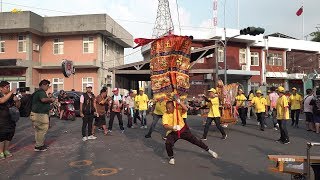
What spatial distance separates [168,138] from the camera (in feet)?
26.7

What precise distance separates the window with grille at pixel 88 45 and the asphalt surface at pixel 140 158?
2034 centimetres

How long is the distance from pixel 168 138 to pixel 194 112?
55.4 feet

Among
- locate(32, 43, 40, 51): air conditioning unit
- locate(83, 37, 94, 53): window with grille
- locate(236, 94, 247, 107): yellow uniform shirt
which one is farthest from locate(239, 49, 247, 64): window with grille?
locate(32, 43, 40, 51): air conditioning unit

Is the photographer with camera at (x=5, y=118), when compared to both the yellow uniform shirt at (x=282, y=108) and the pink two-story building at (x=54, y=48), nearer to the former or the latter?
the yellow uniform shirt at (x=282, y=108)

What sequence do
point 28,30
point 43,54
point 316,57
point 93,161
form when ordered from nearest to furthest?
1. point 93,161
2. point 28,30
3. point 43,54
4. point 316,57

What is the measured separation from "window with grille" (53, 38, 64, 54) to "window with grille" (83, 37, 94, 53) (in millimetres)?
2308

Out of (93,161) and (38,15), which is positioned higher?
(38,15)

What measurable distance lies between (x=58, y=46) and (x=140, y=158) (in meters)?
27.0

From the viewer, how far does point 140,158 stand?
8.67m

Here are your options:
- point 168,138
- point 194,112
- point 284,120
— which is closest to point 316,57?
point 194,112

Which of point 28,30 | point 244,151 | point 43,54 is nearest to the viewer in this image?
point 244,151

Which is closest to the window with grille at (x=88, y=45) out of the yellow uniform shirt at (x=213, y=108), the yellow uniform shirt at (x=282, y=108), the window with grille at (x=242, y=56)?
the window with grille at (x=242, y=56)

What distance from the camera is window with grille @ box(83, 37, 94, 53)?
32469 mm

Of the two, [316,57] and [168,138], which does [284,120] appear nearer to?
[168,138]
